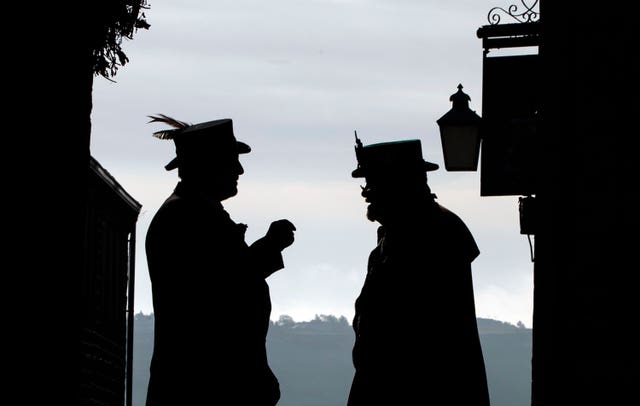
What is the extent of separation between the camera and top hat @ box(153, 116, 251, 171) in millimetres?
6855

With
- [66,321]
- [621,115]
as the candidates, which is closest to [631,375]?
[621,115]

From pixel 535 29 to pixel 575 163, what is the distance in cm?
361

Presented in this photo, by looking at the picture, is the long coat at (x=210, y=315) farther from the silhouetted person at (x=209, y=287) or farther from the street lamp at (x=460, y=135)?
the street lamp at (x=460, y=135)

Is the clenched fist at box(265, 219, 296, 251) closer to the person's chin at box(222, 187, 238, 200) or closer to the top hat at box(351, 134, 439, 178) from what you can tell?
the person's chin at box(222, 187, 238, 200)

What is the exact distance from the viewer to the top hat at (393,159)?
7207mm

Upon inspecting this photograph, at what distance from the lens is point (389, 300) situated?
7.04m

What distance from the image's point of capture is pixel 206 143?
6852mm

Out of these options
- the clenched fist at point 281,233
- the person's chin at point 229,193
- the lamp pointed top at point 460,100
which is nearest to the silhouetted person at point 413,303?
the clenched fist at point 281,233

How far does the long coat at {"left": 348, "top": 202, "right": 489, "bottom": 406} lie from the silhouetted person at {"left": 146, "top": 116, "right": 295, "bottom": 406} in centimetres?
62

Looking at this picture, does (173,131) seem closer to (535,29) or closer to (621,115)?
(621,115)

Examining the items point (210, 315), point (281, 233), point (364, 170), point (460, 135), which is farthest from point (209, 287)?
point (460, 135)

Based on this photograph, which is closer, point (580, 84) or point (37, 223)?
point (37, 223)

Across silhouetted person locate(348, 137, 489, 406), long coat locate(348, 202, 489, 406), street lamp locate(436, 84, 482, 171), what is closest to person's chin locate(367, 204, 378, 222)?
silhouetted person locate(348, 137, 489, 406)

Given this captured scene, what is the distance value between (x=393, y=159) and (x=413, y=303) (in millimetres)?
819
